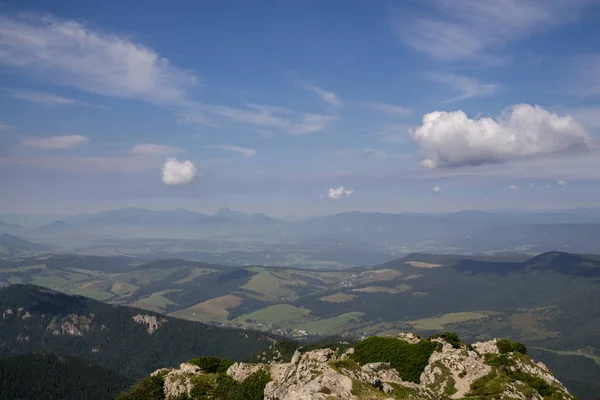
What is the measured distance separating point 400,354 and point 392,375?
14730mm

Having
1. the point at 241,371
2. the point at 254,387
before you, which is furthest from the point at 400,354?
the point at 241,371

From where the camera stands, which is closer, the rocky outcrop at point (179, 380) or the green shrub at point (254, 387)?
the green shrub at point (254, 387)

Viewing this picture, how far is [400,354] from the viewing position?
114 meters

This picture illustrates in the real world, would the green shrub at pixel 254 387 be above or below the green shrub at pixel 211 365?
above

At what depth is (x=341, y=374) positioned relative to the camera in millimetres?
72562

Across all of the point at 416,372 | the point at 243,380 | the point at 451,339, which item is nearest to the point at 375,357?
the point at 416,372

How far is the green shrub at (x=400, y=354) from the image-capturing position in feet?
359

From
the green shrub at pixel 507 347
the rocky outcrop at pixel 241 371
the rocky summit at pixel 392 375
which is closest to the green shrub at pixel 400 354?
the rocky summit at pixel 392 375

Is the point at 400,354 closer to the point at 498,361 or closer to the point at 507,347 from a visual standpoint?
the point at 498,361

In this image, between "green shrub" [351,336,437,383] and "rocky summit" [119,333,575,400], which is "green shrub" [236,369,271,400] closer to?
"rocky summit" [119,333,575,400]

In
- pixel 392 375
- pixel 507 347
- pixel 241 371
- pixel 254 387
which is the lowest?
pixel 254 387

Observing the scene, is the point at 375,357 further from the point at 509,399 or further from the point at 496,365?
the point at 509,399

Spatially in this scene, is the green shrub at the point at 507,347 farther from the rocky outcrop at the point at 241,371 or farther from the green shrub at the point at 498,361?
the rocky outcrop at the point at 241,371

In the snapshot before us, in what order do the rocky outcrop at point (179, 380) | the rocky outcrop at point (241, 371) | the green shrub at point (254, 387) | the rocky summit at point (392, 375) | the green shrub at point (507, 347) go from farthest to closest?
the green shrub at point (507, 347)
the rocky outcrop at point (179, 380)
the rocky outcrop at point (241, 371)
the green shrub at point (254, 387)
the rocky summit at point (392, 375)
